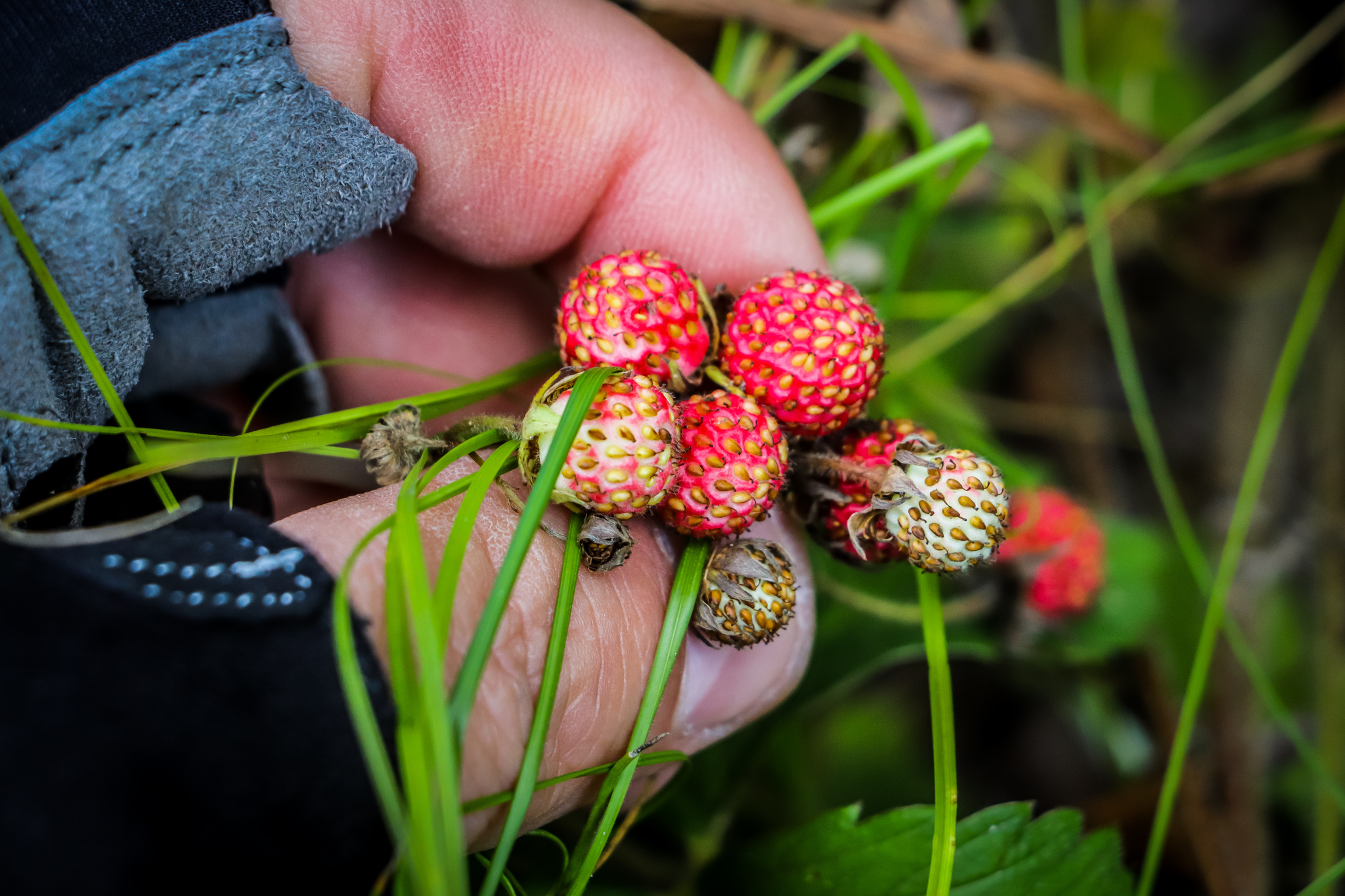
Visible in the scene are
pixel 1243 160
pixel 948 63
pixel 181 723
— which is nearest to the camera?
pixel 181 723

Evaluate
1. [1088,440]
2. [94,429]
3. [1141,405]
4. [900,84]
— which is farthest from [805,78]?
[1088,440]

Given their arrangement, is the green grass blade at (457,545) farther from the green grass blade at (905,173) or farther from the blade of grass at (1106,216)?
the blade of grass at (1106,216)

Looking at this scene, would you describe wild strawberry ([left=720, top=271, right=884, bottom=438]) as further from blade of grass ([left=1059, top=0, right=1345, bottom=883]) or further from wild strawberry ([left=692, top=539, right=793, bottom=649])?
blade of grass ([left=1059, top=0, right=1345, bottom=883])

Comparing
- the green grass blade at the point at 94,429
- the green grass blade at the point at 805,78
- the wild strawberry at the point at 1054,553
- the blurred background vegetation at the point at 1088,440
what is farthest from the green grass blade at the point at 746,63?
the green grass blade at the point at 94,429

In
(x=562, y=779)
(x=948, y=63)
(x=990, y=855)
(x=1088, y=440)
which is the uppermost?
(x=948, y=63)

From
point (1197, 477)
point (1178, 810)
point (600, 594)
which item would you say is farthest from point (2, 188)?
point (1197, 477)

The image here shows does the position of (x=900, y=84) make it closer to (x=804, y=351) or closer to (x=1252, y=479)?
(x=804, y=351)

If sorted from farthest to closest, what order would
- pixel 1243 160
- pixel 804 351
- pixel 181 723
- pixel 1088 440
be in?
pixel 1088 440 < pixel 1243 160 < pixel 804 351 < pixel 181 723
